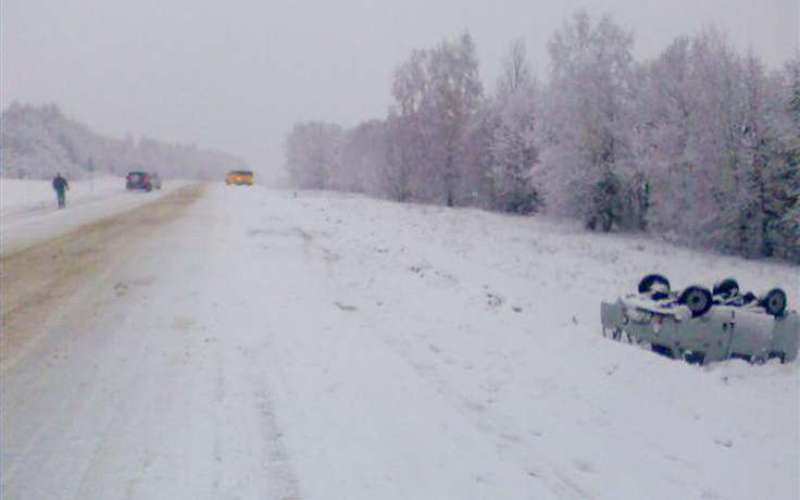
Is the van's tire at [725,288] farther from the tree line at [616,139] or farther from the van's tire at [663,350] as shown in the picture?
the tree line at [616,139]

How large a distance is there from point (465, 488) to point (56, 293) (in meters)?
9.12

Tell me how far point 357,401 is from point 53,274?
9191 mm

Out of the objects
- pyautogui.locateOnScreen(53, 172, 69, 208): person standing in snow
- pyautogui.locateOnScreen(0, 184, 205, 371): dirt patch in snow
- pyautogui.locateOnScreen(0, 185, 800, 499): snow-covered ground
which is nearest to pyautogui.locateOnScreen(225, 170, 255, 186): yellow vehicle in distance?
pyautogui.locateOnScreen(53, 172, 69, 208): person standing in snow

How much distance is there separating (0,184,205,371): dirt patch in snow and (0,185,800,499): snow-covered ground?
0.70 feet

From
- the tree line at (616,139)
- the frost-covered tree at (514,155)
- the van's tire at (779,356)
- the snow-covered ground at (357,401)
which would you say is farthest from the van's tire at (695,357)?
the frost-covered tree at (514,155)

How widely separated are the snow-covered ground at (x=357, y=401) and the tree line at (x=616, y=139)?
80.3 feet

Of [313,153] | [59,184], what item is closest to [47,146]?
[313,153]

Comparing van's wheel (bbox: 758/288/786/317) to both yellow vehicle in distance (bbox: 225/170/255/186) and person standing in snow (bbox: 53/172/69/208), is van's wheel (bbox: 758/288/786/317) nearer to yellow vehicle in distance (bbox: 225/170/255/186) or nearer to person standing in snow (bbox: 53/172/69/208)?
person standing in snow (bbox: 53/172/69/208)

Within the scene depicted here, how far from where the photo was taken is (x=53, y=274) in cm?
1249

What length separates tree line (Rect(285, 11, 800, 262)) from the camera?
3172 cm

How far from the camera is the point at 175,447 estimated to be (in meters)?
5.21

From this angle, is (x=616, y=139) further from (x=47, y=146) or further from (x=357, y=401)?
(x=47, y=146)

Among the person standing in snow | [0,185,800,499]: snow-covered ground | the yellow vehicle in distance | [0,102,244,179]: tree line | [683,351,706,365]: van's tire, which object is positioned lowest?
[683,351,706,365]: van's tire

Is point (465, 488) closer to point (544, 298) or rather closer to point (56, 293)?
point (56, 293)
